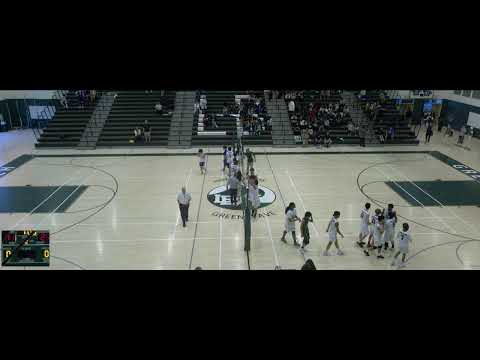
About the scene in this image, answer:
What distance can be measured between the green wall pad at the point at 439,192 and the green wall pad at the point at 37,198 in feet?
Result: 43.4

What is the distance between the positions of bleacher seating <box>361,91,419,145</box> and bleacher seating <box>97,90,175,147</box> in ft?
46.4

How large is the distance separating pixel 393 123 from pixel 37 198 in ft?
72.3

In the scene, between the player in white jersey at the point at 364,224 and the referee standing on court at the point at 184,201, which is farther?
the referee standing on court at the point at 184,201

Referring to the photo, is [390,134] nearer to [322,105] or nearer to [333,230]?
[322,105]

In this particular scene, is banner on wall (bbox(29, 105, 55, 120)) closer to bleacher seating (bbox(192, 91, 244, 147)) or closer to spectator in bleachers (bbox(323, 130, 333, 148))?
bleacher seating (bbox(192, 91, 244, 147))

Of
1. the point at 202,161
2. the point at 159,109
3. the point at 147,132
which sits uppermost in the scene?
the point at 159,109

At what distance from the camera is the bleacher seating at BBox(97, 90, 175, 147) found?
24.7 m

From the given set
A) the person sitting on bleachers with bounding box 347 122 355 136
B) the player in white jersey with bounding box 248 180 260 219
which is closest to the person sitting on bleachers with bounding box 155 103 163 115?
the person sitting on bleachers with bounding box 347 122 355 136

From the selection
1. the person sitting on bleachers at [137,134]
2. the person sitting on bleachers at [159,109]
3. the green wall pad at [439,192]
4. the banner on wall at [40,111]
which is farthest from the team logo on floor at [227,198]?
the banner on wall at [40,111]

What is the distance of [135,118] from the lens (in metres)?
26.6

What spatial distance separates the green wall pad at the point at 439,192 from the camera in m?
14.8

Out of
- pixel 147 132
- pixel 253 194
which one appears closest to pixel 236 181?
pixel 253 194

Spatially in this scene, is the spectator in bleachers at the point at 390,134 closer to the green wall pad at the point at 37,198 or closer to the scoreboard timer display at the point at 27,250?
the green wall pad at the point at 37,198
